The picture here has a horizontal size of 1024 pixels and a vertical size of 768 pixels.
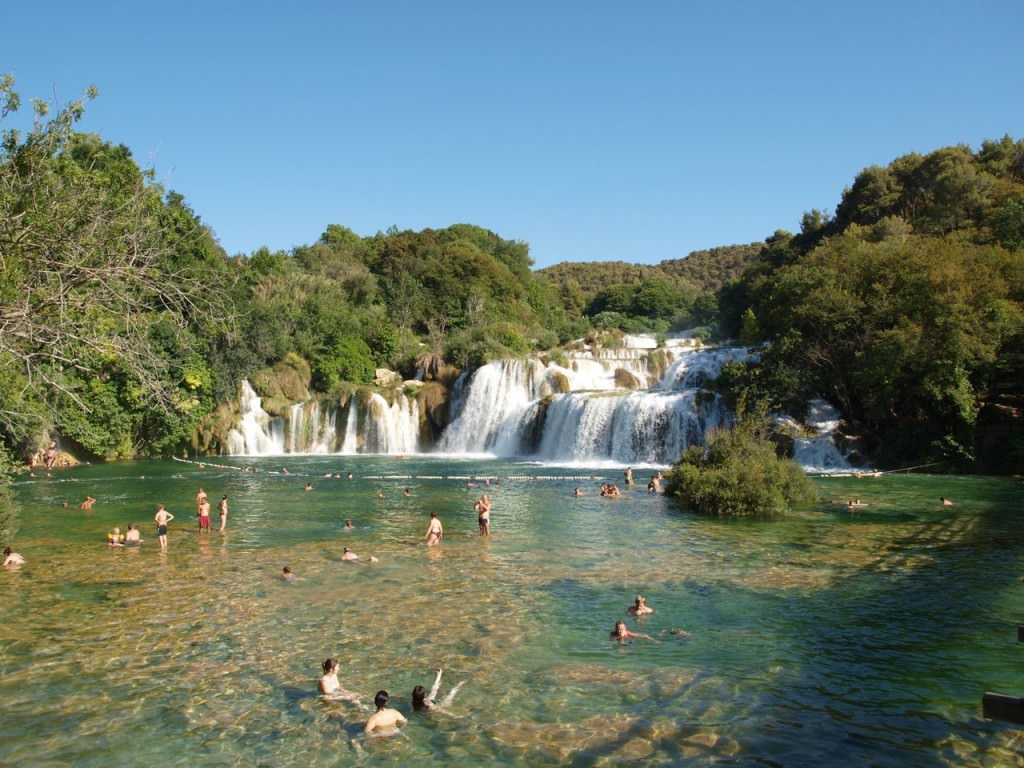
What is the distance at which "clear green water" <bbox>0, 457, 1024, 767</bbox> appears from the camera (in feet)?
26.2

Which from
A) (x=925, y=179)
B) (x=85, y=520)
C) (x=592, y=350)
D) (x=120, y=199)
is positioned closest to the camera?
(x=120, y=199)

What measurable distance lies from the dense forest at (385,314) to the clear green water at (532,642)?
3470 mm

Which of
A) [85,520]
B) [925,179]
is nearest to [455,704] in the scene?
[85,520]

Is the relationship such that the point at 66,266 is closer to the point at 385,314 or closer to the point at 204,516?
the point at 204,516

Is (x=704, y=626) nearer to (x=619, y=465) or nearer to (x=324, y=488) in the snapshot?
A: (x=324, y=488)

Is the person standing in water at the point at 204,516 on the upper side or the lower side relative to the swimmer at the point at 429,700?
upper

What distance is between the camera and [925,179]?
185 feet

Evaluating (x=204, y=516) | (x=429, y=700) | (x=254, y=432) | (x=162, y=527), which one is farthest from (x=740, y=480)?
(x=254, y=432)

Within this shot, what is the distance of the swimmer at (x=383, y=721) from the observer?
826 centimetres

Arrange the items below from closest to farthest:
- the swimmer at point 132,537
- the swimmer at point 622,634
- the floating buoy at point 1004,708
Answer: the floating buoy at point 1004,708 < the swimmer at point 622,634 < the swimmer at point 132,537

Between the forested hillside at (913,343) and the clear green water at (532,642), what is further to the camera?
the forested hillside at (913,343)

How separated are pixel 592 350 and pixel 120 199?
41.4 m

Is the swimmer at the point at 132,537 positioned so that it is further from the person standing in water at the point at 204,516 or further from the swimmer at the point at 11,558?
the swimmer at the point at 11,558

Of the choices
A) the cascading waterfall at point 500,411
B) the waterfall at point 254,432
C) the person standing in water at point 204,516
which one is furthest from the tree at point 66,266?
the waterfall at point 254,432
